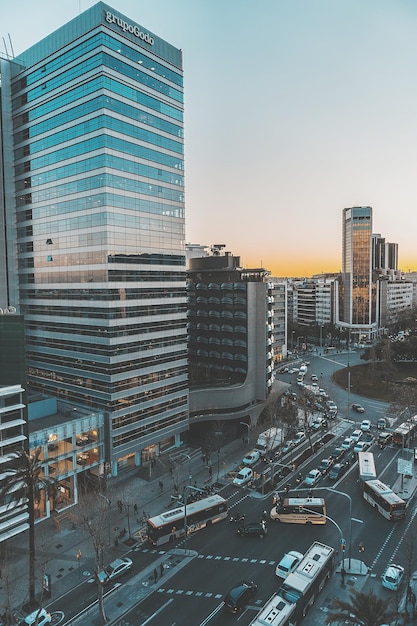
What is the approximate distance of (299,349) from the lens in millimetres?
164000

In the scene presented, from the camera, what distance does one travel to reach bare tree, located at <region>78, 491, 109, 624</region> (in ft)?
109

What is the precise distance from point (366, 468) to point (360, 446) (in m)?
11.6

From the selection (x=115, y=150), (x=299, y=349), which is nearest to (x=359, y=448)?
(x=115, y=150)

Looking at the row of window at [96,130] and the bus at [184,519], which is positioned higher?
the row of window at [96,130]

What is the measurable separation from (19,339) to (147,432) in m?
25.9

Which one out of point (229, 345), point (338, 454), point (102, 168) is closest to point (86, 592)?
point (338, 454)

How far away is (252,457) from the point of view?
62156 mm

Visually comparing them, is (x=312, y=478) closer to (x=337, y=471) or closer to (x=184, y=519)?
(x=337, y=471)

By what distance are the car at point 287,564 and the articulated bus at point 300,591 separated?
182 cm

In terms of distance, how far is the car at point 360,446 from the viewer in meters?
65.6

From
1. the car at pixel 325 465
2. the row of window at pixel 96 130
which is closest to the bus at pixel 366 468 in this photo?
the car at pixel 325 465

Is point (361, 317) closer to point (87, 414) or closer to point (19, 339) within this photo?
point (87, 414)

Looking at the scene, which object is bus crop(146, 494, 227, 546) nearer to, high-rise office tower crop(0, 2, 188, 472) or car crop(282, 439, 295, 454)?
high-rise office tower crop(0, 2, 188, 472)

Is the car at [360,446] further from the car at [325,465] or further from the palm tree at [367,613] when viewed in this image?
the palm tree at [367,613]
